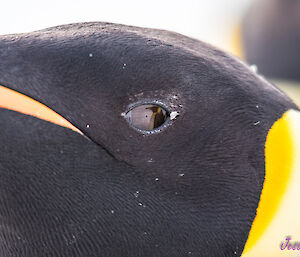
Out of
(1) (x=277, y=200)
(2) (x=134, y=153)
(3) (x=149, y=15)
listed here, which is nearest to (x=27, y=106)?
(2) (x=134, y=153)

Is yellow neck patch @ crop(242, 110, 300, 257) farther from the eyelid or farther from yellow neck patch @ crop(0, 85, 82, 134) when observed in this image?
yellow neck patch @ crop(0, 85, 82, 134)

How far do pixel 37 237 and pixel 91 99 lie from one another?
30 centimetres

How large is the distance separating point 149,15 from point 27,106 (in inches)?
250

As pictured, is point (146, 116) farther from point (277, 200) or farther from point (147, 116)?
point (277, 200)

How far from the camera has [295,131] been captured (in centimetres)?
126

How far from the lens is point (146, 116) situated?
3.67ft

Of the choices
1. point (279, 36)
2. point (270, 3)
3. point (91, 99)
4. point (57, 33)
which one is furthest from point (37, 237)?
point (270, 3)

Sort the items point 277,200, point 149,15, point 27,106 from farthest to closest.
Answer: point 149,15
point 277,200
point 27,106

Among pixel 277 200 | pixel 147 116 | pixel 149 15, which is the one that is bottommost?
pixel 277 200

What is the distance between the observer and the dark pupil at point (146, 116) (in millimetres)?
1115

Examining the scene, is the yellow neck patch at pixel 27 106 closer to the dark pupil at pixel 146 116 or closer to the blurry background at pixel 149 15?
the dark pupil at pixel 146 116

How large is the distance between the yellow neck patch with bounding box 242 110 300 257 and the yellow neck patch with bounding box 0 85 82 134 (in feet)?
1.51

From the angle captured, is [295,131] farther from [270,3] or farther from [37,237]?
[270,3]

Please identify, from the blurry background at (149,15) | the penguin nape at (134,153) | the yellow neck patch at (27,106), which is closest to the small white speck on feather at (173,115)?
the penguin nape at (134,153)
